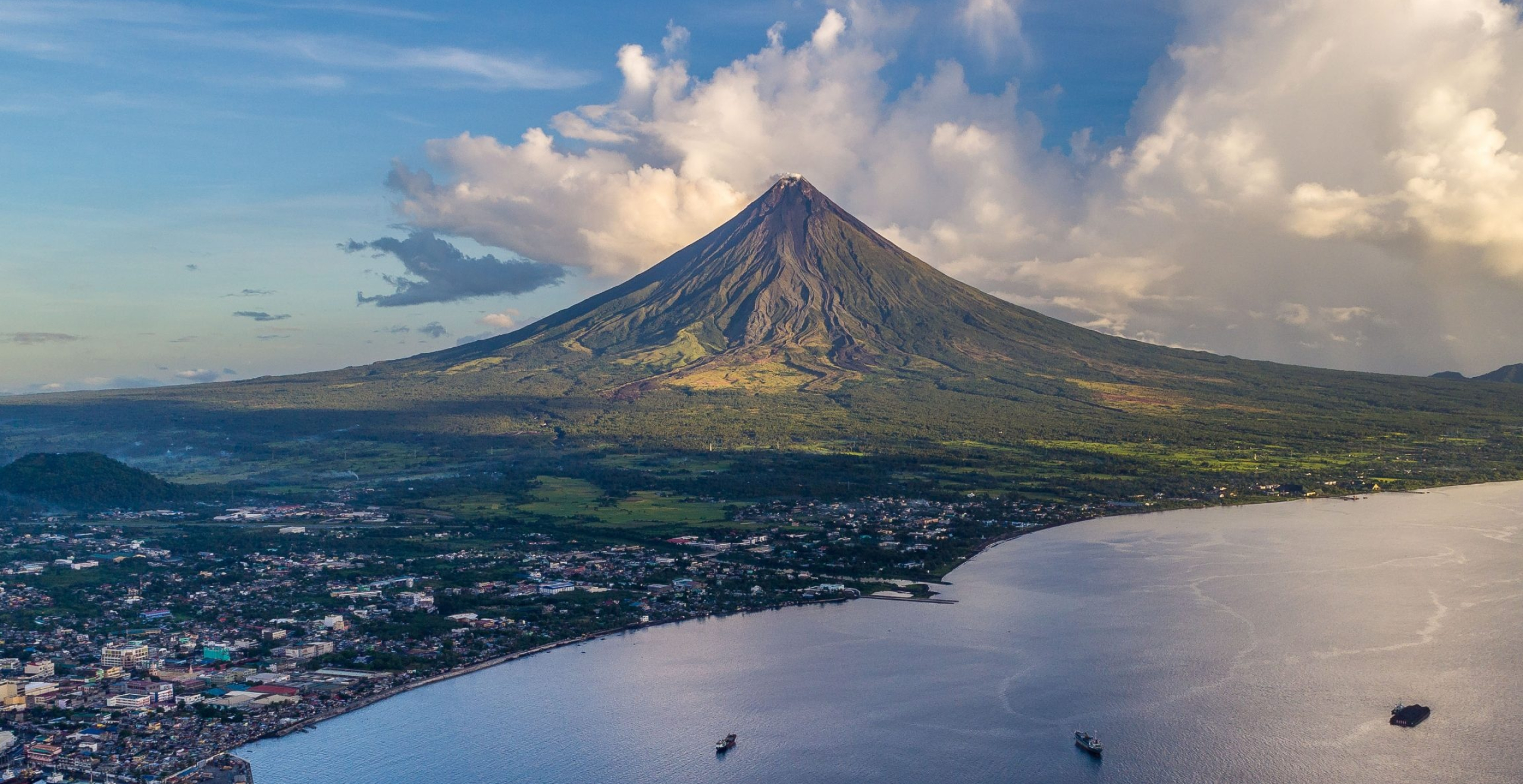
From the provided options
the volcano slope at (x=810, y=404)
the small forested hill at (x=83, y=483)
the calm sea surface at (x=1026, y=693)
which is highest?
the volcano slope at (x=810, y=404)

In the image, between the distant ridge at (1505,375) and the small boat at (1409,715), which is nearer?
the small boat at (1409,715)

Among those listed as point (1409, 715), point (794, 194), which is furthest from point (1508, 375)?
point (1409, 715)

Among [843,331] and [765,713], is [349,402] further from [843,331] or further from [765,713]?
[765,713]

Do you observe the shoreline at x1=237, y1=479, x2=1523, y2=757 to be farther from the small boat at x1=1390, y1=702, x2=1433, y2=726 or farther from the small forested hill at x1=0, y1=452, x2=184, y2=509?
the small forested hill at x1=0, y1=452, x2=184, y2=509

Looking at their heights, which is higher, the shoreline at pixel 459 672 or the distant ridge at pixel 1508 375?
the distant ridge at pixel 1508 375

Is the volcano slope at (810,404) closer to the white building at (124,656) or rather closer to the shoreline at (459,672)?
the shoreline at (459,672)

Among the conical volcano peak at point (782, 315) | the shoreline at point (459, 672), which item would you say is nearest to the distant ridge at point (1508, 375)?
the conical volcano peak at point (782, 315)

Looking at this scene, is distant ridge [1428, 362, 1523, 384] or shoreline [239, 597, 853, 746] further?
distant ridge [1428, 362, 1523, 384]

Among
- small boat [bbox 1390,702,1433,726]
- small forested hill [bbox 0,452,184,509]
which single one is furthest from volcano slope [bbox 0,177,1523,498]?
small boat [bbox 1390,702,1433,726]
